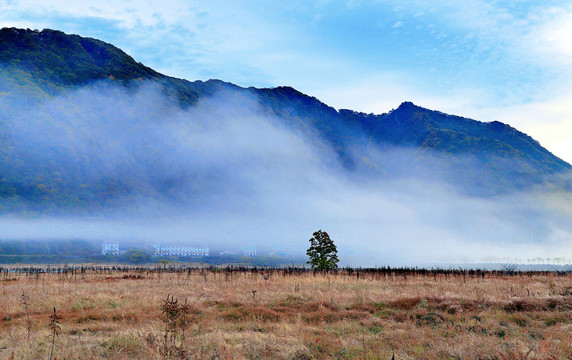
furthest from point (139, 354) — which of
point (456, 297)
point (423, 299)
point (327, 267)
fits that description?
point (327, 267)

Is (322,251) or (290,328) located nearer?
(290,328)

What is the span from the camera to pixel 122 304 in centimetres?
2222

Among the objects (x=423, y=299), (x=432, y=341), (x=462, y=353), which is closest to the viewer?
(x=462, y=353)

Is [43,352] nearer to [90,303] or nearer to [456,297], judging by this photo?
[90,303]

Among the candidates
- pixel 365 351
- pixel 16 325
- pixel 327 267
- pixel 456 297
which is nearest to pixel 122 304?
pixel 16 325

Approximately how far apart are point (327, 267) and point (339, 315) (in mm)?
45999

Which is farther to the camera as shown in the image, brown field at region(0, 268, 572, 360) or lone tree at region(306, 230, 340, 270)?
lone tree at region(306, 230, 340, 270)

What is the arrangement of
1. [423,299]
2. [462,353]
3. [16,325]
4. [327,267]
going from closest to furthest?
[462,353], [16,325], [423,299], [327,267]

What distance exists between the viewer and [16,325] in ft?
53.9

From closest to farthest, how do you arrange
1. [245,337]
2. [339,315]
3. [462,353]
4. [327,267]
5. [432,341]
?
[462,353] < [432,341] < [245,337] < [339,315] < [327,267]

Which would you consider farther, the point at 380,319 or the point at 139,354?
the point at 380,319

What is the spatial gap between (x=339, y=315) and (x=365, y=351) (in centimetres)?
703

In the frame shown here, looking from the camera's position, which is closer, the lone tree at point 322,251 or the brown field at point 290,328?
the brown field at point 290,328

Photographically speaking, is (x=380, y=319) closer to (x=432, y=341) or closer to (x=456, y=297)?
(x=432, y=341)
